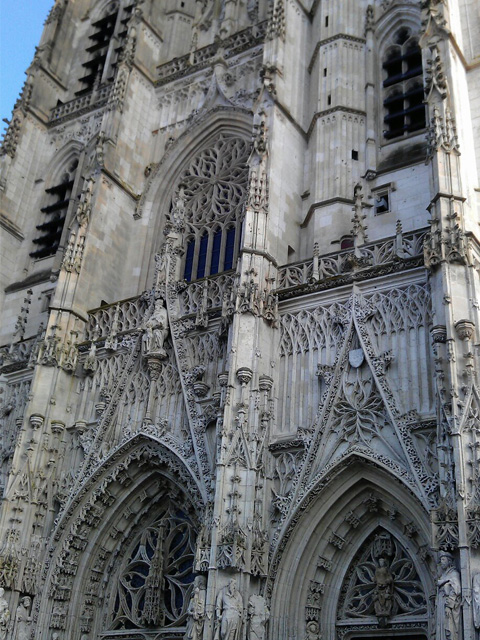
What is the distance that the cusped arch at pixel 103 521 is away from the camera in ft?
46.5

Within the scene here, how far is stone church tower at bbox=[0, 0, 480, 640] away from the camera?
11531mm

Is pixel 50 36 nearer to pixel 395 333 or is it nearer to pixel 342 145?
pixel 342 145

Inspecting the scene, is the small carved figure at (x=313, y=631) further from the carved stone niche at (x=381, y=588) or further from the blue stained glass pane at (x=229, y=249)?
the blue stained glass pane at (x=229, y=249)

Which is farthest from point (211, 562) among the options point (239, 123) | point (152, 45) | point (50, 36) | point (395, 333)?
point (50, 36)

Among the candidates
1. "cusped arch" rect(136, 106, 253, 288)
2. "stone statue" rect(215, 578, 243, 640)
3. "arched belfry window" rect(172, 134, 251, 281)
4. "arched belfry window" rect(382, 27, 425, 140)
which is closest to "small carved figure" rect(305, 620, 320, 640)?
"stone statue" rect(215, 578, 243, 640)

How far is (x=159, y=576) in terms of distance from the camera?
46.3 feet

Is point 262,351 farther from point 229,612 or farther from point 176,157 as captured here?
point 176,157

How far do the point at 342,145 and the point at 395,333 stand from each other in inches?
238

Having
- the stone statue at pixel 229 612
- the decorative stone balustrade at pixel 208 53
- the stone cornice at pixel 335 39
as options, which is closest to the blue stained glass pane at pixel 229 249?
the stone cornice at pixel 335 39

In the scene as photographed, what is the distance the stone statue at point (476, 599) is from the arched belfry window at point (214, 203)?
1039 cm

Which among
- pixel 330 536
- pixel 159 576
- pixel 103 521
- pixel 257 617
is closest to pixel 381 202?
pixel 330 536

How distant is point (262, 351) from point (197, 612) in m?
4.53

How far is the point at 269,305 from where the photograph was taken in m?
14.0

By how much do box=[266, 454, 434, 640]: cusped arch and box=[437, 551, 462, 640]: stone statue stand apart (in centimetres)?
170
